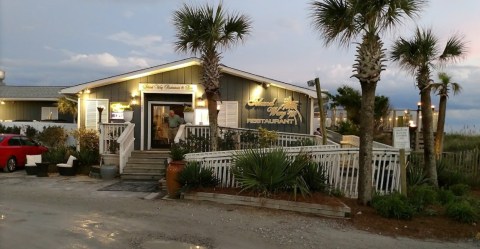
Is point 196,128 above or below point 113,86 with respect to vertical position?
below

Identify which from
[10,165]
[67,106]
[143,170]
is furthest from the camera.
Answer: [67,106]

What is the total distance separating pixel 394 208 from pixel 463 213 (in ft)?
4.21

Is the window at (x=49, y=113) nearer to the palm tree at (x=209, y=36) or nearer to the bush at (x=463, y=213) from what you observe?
the palm tree at (x=209, y=36)

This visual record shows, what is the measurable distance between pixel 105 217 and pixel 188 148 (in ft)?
16.2

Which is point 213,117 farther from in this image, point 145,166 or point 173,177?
point 145,166

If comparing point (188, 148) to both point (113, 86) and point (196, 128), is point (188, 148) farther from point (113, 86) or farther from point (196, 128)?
point (113, 86)

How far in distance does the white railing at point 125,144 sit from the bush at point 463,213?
1015 centimetres

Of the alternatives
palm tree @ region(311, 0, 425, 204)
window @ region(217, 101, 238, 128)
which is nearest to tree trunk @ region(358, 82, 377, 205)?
palm tree @ region(311, 0, 425, 204)

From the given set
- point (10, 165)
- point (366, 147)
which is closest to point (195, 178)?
point (366, 147)

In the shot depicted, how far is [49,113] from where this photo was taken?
26.5 m

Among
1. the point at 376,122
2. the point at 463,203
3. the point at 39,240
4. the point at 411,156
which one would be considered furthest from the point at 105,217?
the point at 376,122

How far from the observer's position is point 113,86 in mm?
17688

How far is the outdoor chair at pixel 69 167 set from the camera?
1515cm

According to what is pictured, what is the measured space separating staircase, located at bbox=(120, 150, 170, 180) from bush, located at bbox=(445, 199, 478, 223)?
8185 mm
